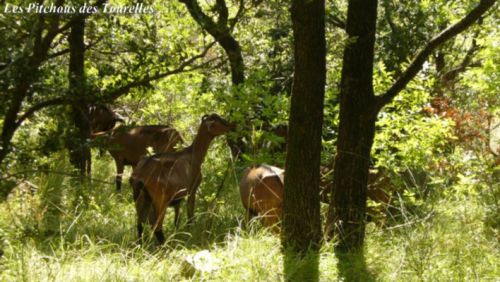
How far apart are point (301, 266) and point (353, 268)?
42 cm

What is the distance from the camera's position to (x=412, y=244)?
4.81 metres

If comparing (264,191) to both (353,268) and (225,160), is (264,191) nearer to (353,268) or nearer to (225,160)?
(353,268)

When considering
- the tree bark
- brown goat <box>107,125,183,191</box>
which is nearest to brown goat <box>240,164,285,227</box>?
the tree bark

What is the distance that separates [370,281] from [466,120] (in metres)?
5.18

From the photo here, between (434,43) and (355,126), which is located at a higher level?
(434,43)

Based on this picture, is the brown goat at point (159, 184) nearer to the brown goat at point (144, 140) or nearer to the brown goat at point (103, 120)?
the brown goat at point (144, 140)

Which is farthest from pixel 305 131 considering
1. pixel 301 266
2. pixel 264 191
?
pixel 264 191

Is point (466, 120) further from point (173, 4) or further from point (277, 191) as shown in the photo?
point (173, 4)

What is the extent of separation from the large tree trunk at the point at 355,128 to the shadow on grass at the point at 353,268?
19cm

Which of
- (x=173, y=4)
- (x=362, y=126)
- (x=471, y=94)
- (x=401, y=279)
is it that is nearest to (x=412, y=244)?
(x=401, y=279)

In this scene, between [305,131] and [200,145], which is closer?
[305,131]

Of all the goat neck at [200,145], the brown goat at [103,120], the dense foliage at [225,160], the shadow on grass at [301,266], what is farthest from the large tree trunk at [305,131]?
the brown goat at [103,120]

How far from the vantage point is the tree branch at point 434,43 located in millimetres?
4859

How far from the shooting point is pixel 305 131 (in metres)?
5.09
